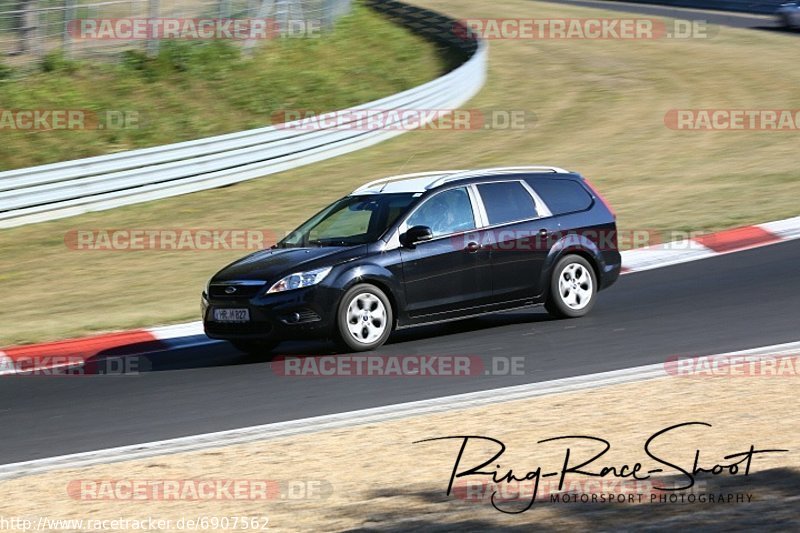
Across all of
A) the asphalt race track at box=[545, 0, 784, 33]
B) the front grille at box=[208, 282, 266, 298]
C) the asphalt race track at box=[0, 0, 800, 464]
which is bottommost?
the asphalt race track at box=[545, 0, 784, 33]

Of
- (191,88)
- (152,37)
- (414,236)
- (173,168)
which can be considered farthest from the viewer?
(191,88)

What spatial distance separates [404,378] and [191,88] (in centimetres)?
1776

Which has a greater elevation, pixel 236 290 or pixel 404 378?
pixel 236 290

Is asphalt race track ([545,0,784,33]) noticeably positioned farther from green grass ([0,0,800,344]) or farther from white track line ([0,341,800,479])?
white track line ([0,341,800,479])

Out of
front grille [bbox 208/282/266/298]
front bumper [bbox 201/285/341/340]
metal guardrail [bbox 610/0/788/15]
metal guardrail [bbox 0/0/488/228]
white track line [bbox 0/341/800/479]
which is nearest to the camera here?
white track line [bbox 0/341/800/479]

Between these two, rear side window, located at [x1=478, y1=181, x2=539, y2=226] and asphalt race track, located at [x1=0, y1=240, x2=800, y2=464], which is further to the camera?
rear side window, located at [x1=478, y1=181, x2=539, y2=226]

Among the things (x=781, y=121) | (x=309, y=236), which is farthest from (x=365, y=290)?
(x=781, y=121)

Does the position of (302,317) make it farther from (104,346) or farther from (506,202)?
(104,346)

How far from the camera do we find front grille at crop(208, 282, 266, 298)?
11562mm

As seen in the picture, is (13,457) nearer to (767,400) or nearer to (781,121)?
(767,400)

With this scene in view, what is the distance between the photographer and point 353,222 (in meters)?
12.2

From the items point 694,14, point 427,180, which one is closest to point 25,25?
point 427,180

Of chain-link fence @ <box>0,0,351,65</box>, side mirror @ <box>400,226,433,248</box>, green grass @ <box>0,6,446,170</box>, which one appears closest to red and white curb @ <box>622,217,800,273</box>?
side mirror @ <box>400,226,433,248</box>

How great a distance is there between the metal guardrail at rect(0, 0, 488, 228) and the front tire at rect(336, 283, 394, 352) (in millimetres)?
A: 9820
